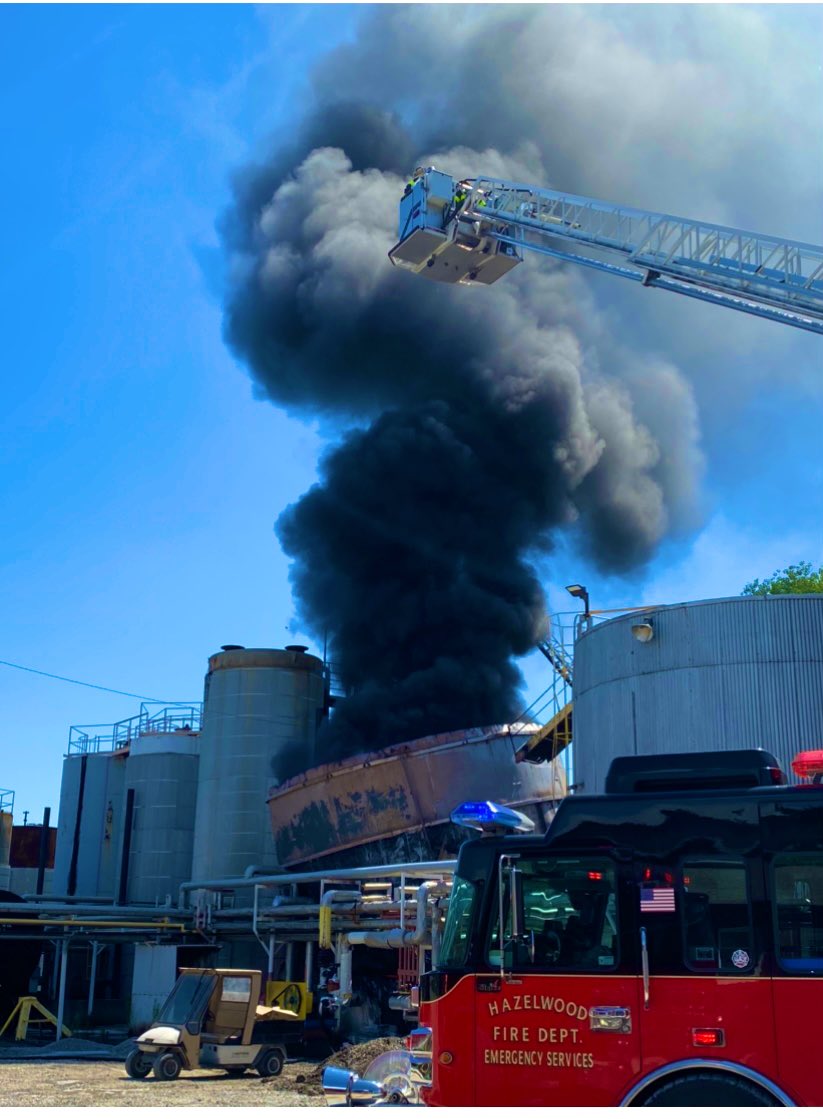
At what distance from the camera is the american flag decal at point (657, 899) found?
25.0 ft

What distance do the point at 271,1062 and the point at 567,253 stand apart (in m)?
18.4

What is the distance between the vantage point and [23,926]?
28.7 m

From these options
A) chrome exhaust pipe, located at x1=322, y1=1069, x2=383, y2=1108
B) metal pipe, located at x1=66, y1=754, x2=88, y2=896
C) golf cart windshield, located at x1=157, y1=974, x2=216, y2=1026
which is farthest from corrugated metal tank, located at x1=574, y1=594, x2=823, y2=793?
metal pipe, located at x1=66, y1=754, x2=88, y2=896

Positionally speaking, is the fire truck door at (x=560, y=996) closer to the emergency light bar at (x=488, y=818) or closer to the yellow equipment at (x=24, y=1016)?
the emergency light bar at (x=488, y=818)

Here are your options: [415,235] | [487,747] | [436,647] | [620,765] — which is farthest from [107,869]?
[620,765]

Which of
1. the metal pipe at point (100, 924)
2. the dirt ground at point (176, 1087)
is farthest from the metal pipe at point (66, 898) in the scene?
the dirt ground at point (176, 1087)

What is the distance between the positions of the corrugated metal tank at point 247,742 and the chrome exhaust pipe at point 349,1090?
2734cm

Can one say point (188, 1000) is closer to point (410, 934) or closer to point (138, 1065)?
point (138, 1065)

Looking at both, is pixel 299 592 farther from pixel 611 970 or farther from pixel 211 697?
pixel 611 970

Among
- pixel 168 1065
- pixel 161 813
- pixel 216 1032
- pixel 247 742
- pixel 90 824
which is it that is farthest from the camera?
pixel 90 824

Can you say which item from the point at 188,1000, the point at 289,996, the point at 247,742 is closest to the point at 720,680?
the point at 289,996

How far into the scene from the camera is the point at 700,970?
7.45 meters

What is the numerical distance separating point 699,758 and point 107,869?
37.0 meters

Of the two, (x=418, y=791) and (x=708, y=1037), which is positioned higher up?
(x=418, y=791)
